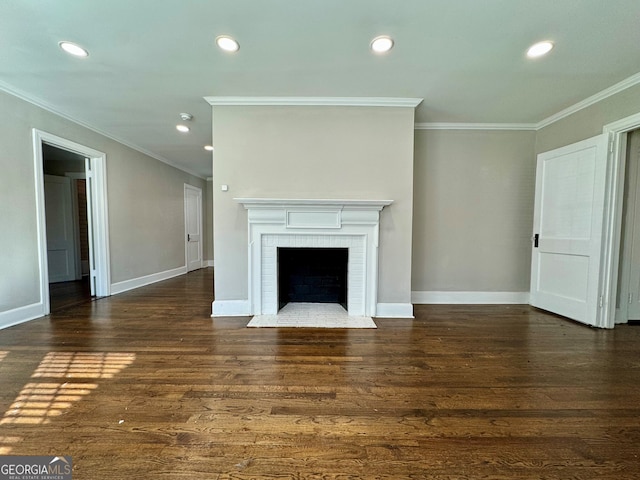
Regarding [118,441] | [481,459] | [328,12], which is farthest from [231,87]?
[481,459]

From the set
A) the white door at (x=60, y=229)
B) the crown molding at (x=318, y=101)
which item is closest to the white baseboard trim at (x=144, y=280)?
the white door at (x=60, y=229)

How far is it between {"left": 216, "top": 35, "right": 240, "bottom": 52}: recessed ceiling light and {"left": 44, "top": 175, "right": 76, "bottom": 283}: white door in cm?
524

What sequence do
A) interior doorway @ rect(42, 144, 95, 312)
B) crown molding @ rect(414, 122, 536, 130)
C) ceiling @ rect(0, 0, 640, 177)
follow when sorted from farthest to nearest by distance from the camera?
interior doorway @ rect(42, 144, 95, 312) < crown molding @ rect(414, 122, 536, 130) < ceiling @ rect(0, 0, 640, 177)

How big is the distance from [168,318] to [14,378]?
134 cm

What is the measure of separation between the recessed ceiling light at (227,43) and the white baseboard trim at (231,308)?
2603 mm

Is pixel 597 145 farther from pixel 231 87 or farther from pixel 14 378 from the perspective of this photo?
pixel 14 378

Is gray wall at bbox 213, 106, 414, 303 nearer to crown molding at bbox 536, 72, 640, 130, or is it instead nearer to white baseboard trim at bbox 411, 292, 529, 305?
white baseboard trim at bbox 411, 292, 529, 305

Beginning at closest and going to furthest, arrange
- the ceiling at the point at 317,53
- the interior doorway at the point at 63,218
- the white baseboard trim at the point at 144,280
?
the ceiling at the point at 317,53
the white baseboard trim at the point at 144,280
the interior doorway at the point at 63,218

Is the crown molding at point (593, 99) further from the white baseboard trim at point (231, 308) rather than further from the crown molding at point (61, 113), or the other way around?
the crown molding at point (61, 113)

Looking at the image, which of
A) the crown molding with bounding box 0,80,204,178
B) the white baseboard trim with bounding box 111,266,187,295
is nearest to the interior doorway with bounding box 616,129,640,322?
the crown molding with bounding box 0,80,204,178

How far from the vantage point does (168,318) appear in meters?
3.16

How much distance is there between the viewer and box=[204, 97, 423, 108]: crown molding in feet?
9.96

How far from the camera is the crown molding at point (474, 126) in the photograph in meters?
3.70

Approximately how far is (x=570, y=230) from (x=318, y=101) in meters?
3.45
